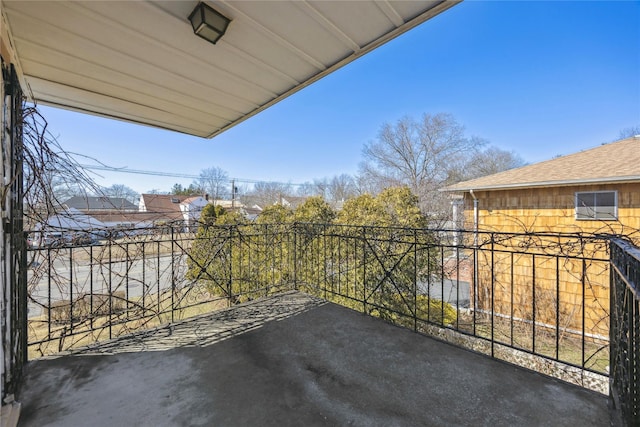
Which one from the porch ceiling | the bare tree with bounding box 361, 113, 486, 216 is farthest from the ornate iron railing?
the bare tree with bounding box 361, 113, 486, 216

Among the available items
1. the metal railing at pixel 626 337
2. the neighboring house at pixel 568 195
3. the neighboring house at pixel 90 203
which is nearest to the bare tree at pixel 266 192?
the neighboring house at pixel 568 195

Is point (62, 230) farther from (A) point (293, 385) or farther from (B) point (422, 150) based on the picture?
(B) point (422, 150)

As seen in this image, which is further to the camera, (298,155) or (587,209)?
(298,155)

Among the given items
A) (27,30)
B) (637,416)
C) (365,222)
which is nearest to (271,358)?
(637,416)

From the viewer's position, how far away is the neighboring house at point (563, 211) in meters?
4.95

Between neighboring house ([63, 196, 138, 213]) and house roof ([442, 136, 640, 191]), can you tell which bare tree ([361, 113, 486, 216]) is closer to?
house roof ([442, 136, 640, 191])

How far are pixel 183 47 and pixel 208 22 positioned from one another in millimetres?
451

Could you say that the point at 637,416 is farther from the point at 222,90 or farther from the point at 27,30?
the point at 27,30

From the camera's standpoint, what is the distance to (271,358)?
2.20 m

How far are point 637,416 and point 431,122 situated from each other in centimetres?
1606

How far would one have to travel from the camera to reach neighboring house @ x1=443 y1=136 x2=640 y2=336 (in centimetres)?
495

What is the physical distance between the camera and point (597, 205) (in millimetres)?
5219

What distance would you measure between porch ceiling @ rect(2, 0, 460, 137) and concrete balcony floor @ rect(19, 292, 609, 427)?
225 cm

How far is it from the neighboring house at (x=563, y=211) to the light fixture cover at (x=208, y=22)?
16.5 ft
